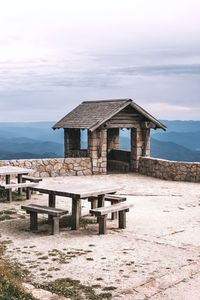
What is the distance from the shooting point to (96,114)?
21.1 meters

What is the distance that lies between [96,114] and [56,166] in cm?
326

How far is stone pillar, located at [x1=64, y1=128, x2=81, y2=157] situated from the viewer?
23.1 m

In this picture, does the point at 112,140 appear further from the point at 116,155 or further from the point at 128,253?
the point at 128,253

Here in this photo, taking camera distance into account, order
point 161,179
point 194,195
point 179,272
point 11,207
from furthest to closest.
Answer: point 161,179, point 194,195, point 11,207, point 179,272

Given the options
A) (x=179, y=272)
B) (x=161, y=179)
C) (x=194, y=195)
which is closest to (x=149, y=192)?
(x=194, y=195)

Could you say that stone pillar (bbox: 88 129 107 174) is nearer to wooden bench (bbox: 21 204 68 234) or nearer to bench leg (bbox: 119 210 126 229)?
bench leg (bbox: 119 210 126 229)

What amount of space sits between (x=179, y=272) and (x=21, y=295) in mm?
2458

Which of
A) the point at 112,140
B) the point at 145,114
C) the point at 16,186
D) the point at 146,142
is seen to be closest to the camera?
the point at 16,186

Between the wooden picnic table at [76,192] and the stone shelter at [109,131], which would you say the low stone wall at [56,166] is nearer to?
the stone shelter at [109,131]

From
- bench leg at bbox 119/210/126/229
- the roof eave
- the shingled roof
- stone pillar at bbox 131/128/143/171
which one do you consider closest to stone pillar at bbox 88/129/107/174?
the shingled roof

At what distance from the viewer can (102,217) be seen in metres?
9.19

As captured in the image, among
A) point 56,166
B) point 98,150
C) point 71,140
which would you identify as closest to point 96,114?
point 98,150

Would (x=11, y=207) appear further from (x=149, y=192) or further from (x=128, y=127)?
(x=128, y=127)

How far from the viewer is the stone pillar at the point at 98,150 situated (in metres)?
20.3
